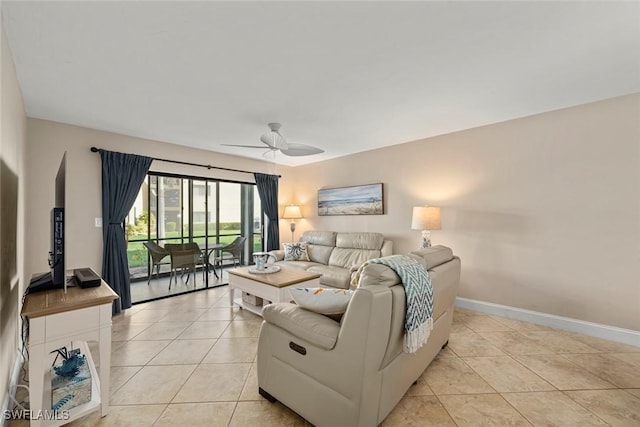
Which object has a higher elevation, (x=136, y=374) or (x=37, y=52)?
(x=37, y=52)

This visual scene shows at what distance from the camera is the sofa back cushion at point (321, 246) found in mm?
4707

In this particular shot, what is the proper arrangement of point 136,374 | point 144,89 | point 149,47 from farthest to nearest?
point 144,89, point 136,374, point 149,47

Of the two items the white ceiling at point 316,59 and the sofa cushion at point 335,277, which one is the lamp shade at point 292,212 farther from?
the white ceiling at point 316,59

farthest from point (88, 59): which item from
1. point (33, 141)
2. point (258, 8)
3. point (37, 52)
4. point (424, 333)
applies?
point (424, 333)

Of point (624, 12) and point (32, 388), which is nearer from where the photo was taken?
point (32, 388)

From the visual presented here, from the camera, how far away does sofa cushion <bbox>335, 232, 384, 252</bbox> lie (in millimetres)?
4289

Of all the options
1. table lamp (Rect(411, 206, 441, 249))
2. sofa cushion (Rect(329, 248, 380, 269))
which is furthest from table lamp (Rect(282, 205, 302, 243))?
table lamp (Rect(411, 206, 441, 249))

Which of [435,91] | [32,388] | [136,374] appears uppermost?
[435,91]

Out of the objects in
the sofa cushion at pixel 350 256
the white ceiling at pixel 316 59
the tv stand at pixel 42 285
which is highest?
the white ceiling at pixel 316 59

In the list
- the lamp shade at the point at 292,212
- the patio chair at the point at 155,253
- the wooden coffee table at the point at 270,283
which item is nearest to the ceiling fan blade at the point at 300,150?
the wooden coffee table at the point at 270,283

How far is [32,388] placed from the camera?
4.70 ft

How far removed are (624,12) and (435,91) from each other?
1.17 m

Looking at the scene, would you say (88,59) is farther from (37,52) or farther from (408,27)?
(408,27)

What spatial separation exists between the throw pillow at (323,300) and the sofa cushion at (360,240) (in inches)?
106
